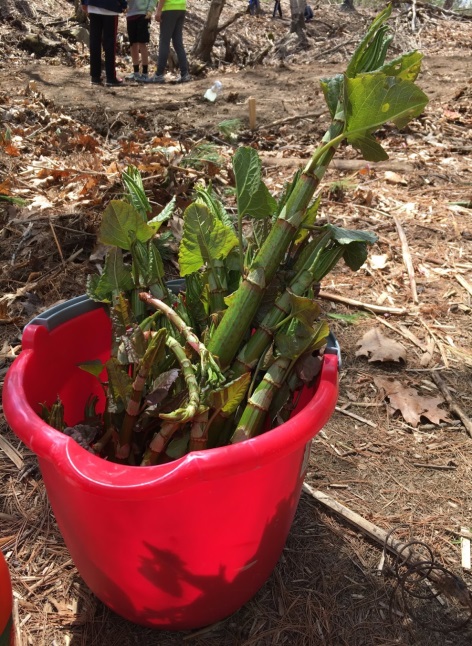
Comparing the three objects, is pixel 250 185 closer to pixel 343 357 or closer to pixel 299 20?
pixel 343 357

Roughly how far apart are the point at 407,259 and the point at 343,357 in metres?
0.99

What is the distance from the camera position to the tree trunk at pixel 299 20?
11.3m

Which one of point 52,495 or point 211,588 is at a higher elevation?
point 52,495

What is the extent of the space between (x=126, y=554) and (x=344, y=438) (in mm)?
1057

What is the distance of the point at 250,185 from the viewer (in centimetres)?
133

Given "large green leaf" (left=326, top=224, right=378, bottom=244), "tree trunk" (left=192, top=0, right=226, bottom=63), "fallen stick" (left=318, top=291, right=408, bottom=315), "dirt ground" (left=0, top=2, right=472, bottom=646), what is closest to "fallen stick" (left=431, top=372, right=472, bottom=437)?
"dirt ground" (left=0, top=2, right=472, bottom=646)

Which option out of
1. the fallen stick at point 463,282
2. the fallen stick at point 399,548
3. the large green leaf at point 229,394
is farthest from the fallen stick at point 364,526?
the fallen stick at point 463,282

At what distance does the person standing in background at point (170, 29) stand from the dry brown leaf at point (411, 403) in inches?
286

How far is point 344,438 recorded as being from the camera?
1926 millimetres

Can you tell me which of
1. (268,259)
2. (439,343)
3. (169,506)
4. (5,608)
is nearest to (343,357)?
(439,343)

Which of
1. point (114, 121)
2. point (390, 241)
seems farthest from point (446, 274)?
point (114, 121)

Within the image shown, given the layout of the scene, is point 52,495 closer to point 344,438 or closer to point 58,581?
point 58,581

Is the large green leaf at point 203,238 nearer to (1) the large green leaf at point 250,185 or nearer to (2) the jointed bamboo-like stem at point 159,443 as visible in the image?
(1) the large green leaf at point 250,185

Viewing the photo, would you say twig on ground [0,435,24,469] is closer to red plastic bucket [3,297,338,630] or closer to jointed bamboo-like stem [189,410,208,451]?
red plastic bucket [3,297,338,630]
